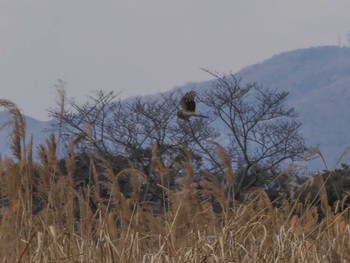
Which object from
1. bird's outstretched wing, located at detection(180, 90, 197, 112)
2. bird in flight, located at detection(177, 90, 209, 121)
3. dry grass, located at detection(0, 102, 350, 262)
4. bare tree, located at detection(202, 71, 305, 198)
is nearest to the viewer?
dry grass, located at detection(0, 102, 350, 262)

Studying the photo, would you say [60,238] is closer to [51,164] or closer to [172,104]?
[51,164]

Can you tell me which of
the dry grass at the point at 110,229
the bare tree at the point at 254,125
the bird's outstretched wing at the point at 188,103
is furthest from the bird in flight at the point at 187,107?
the bare tree at the point at 254,125

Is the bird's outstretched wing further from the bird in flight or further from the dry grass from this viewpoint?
the dry grass

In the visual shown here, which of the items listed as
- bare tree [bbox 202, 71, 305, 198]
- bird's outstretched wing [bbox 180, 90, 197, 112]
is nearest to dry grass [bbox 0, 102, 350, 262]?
bird's outstretched wing [bbox 180, 90, 197, 112]

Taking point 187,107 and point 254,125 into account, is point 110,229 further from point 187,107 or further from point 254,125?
point 254,125

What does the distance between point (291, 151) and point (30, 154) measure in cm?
2652

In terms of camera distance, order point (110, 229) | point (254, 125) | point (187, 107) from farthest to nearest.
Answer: point (254, 125) < point (187, 107) < point (110, 229)

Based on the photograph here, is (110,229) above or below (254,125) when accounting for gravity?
below

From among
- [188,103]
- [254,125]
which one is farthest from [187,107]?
[254,125]

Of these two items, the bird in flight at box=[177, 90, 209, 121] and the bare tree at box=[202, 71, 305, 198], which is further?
the bare tree at box=[202, 71, 305, 198]

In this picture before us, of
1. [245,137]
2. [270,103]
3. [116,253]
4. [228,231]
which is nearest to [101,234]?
[116,253]

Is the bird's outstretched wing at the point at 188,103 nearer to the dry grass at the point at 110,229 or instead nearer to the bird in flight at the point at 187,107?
the bird in flight at the point at 187,107

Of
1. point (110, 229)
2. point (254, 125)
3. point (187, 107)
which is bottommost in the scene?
point (110, 229)

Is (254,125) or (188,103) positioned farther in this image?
(254,125)
